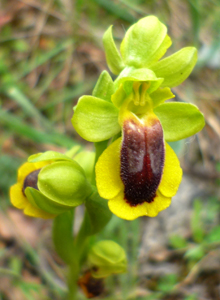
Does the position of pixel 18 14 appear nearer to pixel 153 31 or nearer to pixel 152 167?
pixel 153 31

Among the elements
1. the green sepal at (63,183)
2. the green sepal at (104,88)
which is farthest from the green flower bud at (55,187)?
the green sepal at (104,88)

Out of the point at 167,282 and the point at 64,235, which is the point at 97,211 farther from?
the point at 167,282

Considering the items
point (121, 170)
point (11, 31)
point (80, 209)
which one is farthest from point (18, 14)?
point (121, 170)

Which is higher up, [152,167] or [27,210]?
[152,167]

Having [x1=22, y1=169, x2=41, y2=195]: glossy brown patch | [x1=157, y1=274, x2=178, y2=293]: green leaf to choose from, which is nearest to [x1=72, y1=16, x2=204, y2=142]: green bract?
[x1=22, y1=169, x2=41, y2=195]: glossy brown patch

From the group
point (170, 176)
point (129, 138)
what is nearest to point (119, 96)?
point (129, 138)

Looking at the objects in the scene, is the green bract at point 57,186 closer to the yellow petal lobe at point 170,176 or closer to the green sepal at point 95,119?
the green sepal at point 95,119

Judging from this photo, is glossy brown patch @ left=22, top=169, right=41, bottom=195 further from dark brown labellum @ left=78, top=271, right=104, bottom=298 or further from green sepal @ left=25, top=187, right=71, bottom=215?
dark brown labellum @ left=78, top=271, right=104, bottom=298
